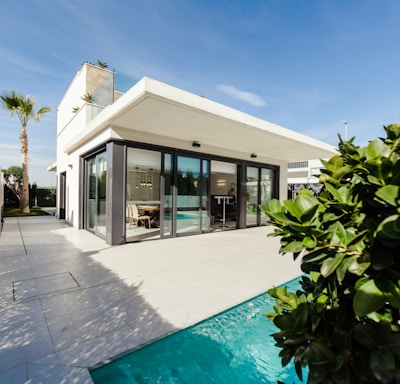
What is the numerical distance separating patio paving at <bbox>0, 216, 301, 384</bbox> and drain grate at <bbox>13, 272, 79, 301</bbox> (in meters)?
0.01

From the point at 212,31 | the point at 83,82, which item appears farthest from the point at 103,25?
the point at 83,82

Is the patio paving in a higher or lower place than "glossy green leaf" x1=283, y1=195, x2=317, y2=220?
lower

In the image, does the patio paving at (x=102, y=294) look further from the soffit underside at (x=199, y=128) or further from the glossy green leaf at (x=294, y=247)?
the soffit underside at (x=199, y=128)

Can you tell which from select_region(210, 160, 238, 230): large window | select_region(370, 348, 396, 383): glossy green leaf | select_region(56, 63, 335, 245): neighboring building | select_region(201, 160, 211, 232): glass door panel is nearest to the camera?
select_region(370, 348, 396, 383): glossy green leaf

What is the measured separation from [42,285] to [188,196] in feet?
16.9

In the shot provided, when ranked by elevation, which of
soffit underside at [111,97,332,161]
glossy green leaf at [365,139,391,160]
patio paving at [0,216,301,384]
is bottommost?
patio paving at [0,216,301,384]

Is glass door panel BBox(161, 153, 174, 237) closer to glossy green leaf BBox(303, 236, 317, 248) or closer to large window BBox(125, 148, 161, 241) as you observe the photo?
large window BBox(125, 148, 161, 241)

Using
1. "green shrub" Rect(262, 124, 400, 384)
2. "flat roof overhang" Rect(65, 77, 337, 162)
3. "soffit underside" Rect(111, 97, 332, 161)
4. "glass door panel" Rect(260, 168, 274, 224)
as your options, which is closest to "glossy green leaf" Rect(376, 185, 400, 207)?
"green shrub" Rect(262, 124, 400, 384)

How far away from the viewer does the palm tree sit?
14.1m

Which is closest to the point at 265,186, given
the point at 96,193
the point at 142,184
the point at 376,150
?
the point at 142,184

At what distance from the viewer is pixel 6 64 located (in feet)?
29.3

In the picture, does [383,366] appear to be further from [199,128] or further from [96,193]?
[96,193]

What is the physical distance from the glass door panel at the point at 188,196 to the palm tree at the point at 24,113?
1164cm

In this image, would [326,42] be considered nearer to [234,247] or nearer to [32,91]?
[234,247]
